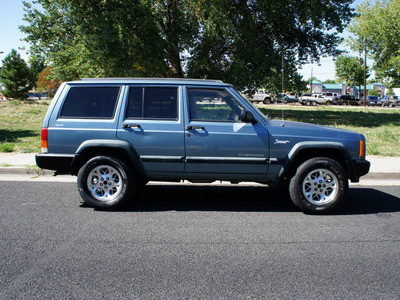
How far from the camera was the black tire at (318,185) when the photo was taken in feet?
18.6

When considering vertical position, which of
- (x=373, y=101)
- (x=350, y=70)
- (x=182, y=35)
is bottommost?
(x=373, y=101)

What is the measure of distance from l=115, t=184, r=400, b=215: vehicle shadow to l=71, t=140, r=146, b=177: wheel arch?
74cm

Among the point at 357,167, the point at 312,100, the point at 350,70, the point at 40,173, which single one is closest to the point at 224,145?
the point at 357,167

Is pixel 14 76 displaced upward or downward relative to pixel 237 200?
upward

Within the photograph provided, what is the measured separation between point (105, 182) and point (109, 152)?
47 cm

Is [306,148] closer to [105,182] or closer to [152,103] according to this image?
[152,103]

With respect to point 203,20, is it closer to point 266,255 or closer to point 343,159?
point 343,159

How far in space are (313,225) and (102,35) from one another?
15373 mm

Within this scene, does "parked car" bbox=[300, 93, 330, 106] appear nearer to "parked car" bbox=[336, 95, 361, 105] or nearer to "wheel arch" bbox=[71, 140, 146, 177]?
"parked car" bbox=[336, 95, 361, 105]

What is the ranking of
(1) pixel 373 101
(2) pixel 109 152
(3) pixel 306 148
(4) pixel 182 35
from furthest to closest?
(1) pixel 373 101, (4) pixel 182 35, (2) pixel 109 152, (3) pixel 306 148

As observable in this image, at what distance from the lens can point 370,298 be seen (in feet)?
10.7

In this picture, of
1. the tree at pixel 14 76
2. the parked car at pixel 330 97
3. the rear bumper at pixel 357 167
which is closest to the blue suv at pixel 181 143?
the rear bumper at pixel 357 167

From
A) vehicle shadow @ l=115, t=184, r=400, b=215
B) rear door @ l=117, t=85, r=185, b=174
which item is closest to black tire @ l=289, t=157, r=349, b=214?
vehicle shadow @ l=115, t=184, r=400, b=215

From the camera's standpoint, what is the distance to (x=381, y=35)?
2181 inches
